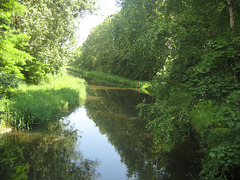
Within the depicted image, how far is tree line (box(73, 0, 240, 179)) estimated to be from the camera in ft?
15.5

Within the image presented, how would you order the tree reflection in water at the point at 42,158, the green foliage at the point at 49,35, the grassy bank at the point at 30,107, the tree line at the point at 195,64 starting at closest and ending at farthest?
the tree line at the point at 195,64 → the tree reflection in water at the point at 42,158 → the grassy bank at the point at 30,107 → the green foliage at the point at 49,35

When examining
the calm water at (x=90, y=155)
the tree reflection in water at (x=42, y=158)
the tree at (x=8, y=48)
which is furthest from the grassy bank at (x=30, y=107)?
the tree at (x=8, y=48)

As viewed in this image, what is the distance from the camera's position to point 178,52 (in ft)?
21.9

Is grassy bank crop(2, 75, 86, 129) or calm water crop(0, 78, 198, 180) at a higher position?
grassy bank crop(2, 75, 86, 129)

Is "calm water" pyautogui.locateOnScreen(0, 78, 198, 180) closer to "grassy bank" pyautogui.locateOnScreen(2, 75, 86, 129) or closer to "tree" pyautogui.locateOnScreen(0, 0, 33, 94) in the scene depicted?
"grassy bank" pyautogui.locateOnScreen(2, 75, 86, 129)

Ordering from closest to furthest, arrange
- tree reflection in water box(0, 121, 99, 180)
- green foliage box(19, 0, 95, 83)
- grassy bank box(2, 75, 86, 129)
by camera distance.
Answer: tree reflection in water box(0, 121, 99, 180) < grassy bank box(2, 75, 86, 129) < green foliage box(19, 0, 95, 83)

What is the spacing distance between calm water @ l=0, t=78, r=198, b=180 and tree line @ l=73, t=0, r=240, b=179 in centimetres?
115

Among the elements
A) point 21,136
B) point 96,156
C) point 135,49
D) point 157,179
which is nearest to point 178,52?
point 135,49

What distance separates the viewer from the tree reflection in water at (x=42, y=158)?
6.66m

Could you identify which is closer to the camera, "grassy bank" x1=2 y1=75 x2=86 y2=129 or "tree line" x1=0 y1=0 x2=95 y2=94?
"grassy bank" x1=2 y1=75 x2=86 y2=129

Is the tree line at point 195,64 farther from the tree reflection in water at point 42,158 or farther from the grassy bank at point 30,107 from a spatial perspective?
the grassy bank at point 30,107

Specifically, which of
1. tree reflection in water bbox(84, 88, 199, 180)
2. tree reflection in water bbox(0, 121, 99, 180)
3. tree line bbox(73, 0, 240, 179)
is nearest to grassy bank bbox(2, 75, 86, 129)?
tree reflection in water bbox(0, 121, 99, 180)

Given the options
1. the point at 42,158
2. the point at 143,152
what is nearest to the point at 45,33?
the point at 42,158

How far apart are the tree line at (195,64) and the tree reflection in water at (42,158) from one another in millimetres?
2931
